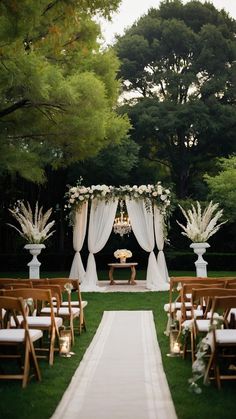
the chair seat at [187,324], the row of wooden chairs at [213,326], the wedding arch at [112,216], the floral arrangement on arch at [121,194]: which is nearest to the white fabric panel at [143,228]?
the wedding arch at [112,216]

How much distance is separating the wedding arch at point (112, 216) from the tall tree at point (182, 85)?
12467 millimetres

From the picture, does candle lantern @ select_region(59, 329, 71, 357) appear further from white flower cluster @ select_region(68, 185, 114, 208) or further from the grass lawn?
white flower cluster @ select_region(68, 185, 114, 208)

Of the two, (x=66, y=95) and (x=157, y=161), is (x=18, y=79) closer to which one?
(x=66, y=95)

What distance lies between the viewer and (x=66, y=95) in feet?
38.4

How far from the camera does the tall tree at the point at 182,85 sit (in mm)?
27156

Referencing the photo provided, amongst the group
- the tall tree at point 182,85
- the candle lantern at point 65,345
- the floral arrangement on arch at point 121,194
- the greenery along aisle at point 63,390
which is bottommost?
the greenery along aisle at point 63,390

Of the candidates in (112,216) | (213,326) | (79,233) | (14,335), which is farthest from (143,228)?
(213,326)

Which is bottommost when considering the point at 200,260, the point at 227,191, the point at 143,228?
the point at 200,260

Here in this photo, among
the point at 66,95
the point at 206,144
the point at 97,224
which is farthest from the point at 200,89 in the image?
the point at 66,95

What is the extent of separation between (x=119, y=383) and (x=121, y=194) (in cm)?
1020

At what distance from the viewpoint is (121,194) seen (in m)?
14.9

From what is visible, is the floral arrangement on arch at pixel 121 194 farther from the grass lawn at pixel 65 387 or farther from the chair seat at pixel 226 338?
the chair seat at pixel 226 338

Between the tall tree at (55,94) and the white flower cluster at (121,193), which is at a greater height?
the tall tree at (55,94)

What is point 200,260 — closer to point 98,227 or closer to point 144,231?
point 144,231
